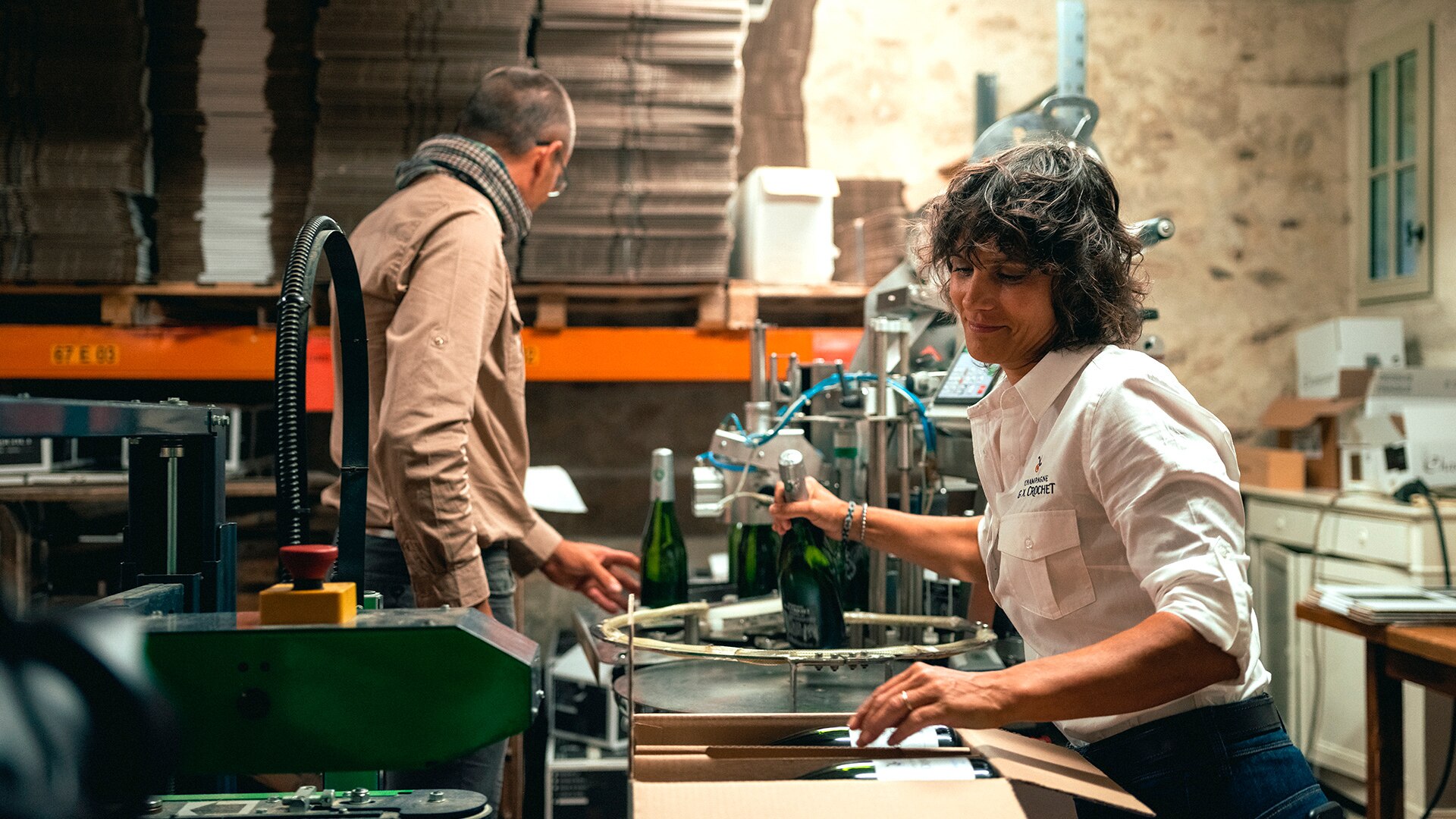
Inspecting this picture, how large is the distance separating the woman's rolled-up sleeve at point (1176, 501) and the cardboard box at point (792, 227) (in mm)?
2533

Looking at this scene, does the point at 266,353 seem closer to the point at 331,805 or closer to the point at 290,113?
the point at 290,113

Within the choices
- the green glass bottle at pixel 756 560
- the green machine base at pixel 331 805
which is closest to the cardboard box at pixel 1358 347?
the green glass bottle at pixel 756 560

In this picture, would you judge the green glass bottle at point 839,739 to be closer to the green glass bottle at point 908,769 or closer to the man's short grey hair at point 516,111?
Answer: the green glass bottle at point 908,769

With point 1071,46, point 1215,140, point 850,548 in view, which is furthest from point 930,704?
point 1215,140

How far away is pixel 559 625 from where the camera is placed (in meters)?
4.06

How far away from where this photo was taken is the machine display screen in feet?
6.40

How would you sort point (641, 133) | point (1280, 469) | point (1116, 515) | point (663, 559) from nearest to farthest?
point (1116, 515) < point (663, 559) < point (641, 133) < point (1280, 469)

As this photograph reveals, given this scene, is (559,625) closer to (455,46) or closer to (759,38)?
(455,46)

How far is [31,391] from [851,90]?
10.7ft

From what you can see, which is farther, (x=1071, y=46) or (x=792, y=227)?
(x=792, y=227)

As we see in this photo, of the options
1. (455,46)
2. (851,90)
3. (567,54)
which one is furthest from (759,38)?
(455,46)

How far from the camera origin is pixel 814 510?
1705 mm

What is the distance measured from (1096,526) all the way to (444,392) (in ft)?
3.56

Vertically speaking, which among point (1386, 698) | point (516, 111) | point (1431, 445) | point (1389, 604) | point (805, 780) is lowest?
point (1386, 698)
